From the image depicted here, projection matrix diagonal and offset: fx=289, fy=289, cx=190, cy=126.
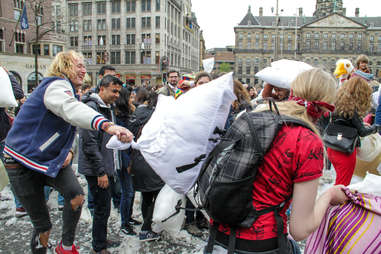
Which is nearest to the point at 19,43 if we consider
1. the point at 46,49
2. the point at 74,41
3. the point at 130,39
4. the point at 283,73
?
the point at 46,49

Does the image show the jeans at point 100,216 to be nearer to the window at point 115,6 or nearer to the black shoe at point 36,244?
the black shoe at point 36,244

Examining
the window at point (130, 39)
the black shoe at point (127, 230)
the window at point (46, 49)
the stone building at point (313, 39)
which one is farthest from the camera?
the stone building at point (313, 39)

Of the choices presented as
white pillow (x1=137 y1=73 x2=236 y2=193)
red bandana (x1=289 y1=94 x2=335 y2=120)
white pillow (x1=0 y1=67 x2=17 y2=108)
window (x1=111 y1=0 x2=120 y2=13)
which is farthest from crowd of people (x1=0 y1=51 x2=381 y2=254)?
window (x1=111 y1=0 x2=120 y2=13)

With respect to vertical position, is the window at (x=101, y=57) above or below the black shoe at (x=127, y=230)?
above

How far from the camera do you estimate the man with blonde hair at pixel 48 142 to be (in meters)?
2.39

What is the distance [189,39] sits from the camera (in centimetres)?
7194

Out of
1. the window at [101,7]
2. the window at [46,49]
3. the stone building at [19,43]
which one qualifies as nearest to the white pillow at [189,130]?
the stone building at [19,43]

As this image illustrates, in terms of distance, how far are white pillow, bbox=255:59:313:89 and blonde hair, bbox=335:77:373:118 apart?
1.87m

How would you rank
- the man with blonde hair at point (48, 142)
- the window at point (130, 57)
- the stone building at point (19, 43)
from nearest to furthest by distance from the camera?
the man with blonde hair at point (48, 142), the stone building at point (19, 43), the window at point (130, 57)

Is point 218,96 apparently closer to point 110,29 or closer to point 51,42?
point 51,42

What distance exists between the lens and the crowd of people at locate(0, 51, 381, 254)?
1.44 meters

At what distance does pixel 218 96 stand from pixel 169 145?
1.29ft

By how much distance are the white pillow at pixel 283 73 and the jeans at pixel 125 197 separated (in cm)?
257

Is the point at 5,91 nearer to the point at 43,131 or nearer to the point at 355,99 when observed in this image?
the point at 43,131
